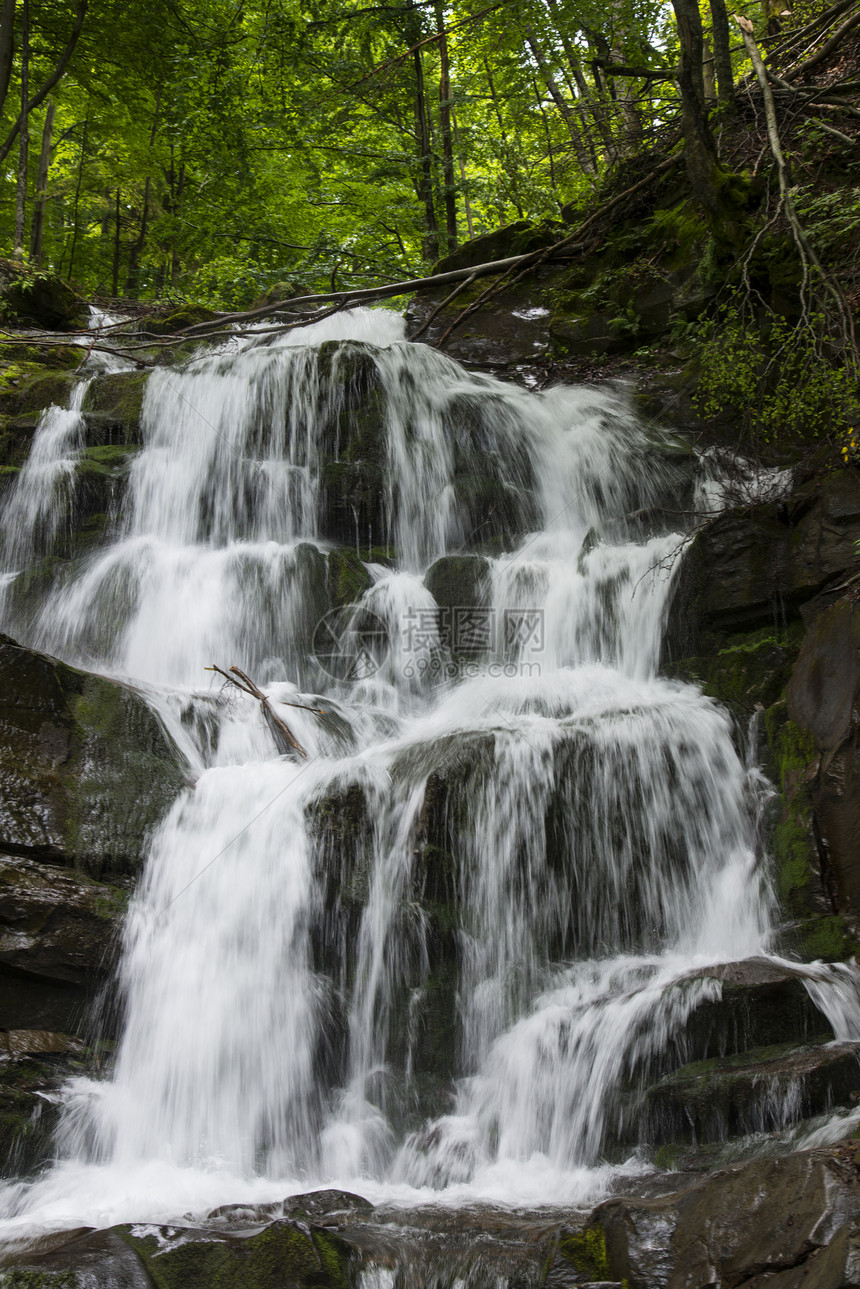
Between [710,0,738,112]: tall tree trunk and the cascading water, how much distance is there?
3944 millimetres

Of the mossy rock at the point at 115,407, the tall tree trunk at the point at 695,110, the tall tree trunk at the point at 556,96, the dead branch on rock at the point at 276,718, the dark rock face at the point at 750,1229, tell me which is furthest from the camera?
the tall tree trunk at the point at 556,96

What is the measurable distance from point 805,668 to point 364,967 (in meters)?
3.17

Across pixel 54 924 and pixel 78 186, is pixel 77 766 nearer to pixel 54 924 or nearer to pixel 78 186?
pixel 54 924

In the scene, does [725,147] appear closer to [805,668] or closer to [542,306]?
[542,306]

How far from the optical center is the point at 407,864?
495 cm

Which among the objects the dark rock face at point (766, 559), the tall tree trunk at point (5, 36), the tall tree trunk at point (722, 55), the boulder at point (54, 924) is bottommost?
the boulder at point (54, 924)

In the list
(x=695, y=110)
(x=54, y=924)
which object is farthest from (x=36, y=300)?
(x=54, y=924)

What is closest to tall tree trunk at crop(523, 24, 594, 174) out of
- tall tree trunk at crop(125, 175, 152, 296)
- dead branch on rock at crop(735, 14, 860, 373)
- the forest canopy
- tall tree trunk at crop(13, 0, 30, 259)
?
the forest canopy

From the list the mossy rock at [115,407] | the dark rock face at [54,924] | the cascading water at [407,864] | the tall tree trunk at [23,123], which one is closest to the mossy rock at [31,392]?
the mossy rock at [115,407]

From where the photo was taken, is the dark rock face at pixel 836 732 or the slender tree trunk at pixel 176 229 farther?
the slender tree trunk at pixel 176 229

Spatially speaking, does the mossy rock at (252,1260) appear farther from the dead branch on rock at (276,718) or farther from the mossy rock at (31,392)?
the mossy rock at (31,392)

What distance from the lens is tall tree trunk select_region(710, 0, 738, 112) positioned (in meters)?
7.87

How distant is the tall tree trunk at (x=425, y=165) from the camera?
13.5 meters

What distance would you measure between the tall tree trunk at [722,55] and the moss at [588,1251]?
9.38 m
